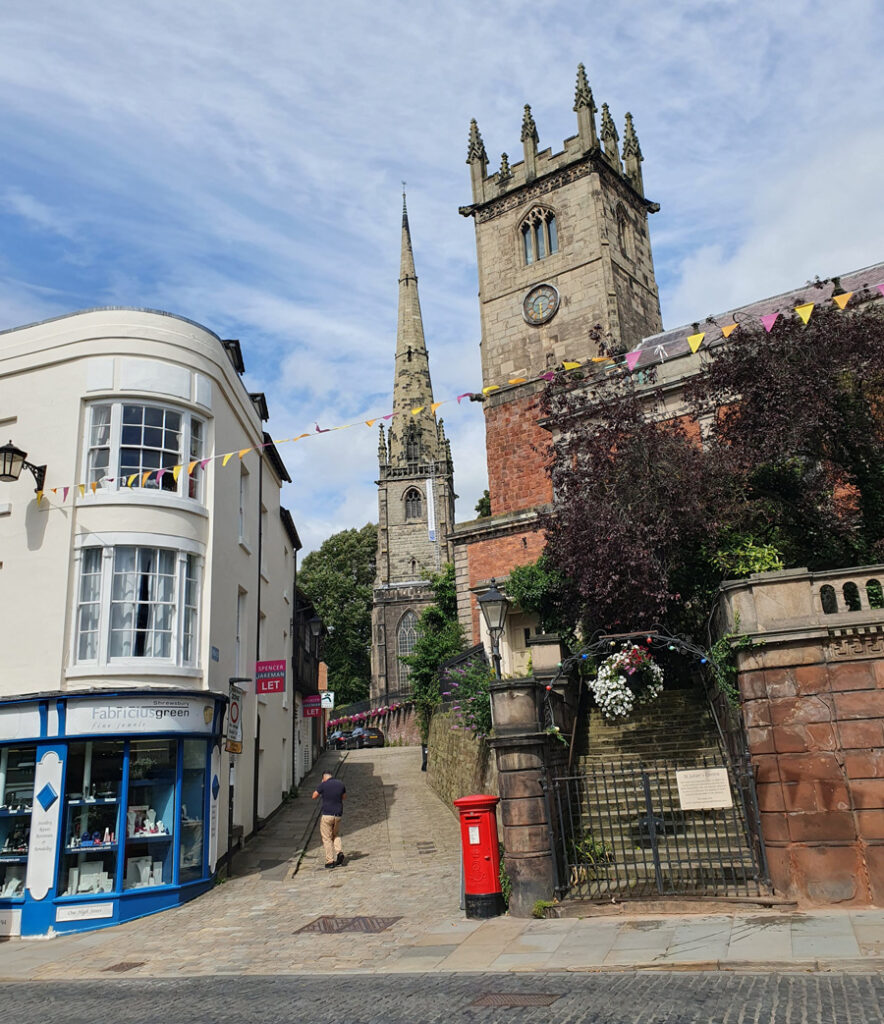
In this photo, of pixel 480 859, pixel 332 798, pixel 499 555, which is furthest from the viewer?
pixel 499 555

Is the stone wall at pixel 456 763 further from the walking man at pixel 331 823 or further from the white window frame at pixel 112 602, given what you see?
the white window frame at pixel 112 602

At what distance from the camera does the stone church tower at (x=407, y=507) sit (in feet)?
220

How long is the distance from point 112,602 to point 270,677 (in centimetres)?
504

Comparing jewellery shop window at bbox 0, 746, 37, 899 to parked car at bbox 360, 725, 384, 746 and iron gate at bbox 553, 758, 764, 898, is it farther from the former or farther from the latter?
parked car at bbox 360, 725, 384, 746

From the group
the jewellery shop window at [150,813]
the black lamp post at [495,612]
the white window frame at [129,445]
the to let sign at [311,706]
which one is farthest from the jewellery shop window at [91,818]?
the to let sign at [311,706]

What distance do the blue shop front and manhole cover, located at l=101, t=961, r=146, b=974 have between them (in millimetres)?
2741

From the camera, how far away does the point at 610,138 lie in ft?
116

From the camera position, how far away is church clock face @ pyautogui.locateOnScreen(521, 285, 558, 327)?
33.0 m

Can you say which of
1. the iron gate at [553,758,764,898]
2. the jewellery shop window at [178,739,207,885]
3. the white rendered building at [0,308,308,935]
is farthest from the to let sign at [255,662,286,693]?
the iron gate at [553,758,764,898]

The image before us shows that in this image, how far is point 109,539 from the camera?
13773 millimetres

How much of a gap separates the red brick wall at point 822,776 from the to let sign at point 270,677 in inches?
393

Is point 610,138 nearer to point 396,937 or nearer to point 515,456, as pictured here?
point 515,456

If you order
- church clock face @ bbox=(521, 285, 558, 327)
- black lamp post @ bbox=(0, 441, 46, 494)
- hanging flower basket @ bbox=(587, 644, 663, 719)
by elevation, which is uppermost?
church clock face @ bbox=(521, 285, 558, 327)

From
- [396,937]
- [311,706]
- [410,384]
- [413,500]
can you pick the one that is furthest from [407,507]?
[396,937]
